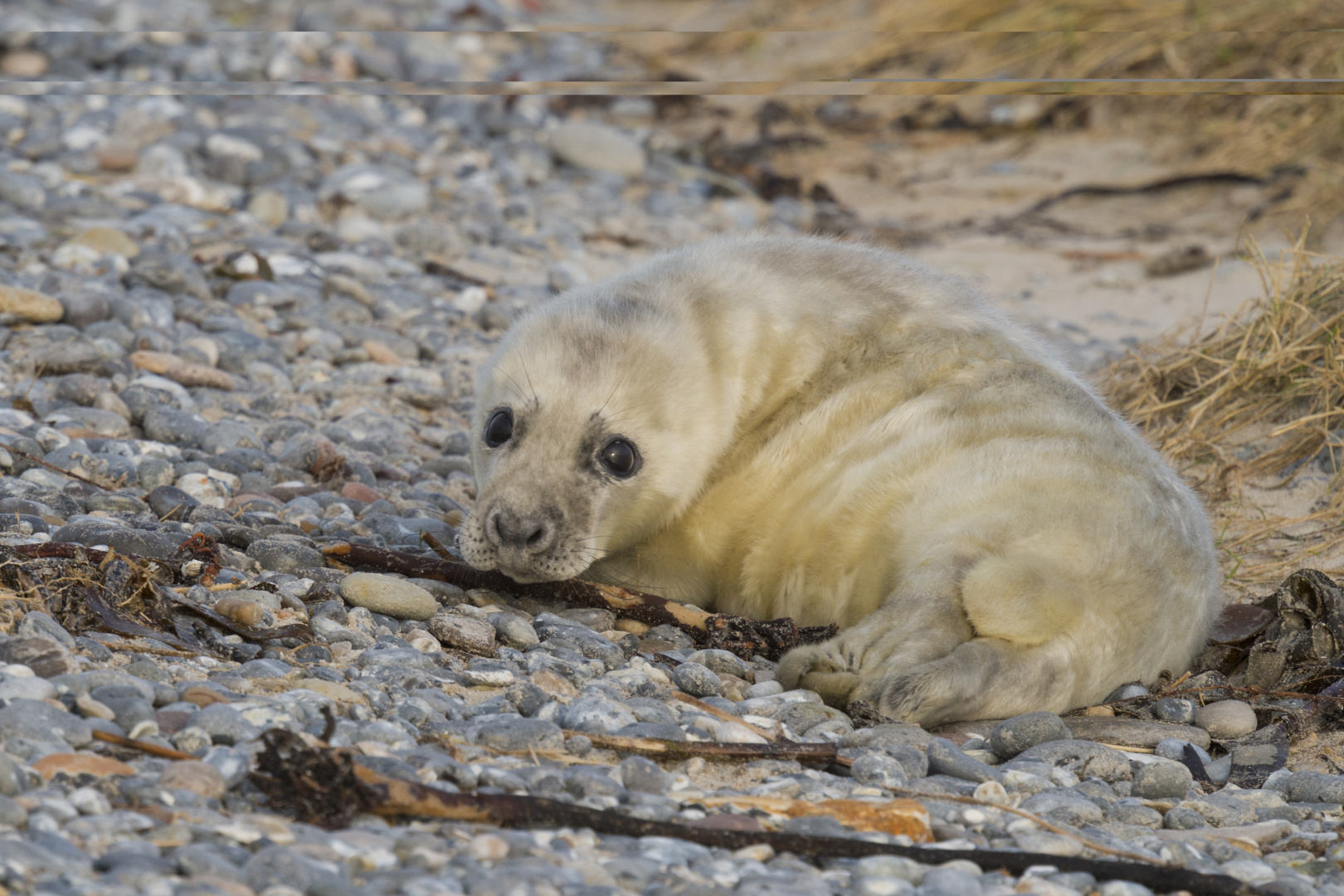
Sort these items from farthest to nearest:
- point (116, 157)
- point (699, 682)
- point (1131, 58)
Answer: point (1131, 58), point (116, 157), point (699, 682)

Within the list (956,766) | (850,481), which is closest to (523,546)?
(850,481)

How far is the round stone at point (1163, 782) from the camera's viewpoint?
235cm

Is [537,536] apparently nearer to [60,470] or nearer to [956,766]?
[956,766]

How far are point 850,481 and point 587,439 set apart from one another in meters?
0.57

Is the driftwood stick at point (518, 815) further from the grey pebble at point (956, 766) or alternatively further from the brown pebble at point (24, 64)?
the brown pebble at point (24, 64)

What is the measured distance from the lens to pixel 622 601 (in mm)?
3008

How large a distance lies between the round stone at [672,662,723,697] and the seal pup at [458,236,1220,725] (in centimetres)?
15

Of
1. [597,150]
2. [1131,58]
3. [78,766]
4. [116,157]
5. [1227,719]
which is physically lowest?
[1227,719]

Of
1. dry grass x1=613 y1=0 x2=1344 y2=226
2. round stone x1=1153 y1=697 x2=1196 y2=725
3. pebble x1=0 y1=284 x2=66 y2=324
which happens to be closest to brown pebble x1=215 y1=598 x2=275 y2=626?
round stone x1=1153 y1=697 x2=1196 y2=725

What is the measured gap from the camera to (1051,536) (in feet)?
8.68

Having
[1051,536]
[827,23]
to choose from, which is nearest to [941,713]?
[1051,536]

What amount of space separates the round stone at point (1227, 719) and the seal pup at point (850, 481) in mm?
142

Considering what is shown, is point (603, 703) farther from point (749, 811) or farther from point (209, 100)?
point (209, 100)

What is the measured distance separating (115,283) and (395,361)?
3.22 ft
